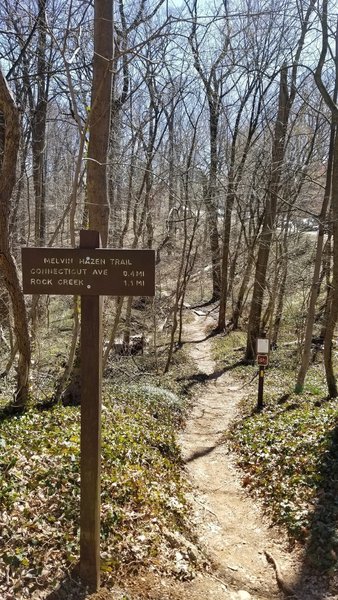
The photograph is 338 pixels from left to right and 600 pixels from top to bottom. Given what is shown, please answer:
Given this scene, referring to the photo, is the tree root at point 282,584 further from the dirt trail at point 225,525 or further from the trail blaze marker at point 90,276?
the trail blaze marker at point 90,276

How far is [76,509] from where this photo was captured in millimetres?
4727

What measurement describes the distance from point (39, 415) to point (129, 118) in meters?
12.8

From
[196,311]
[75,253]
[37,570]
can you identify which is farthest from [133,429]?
[196,311]

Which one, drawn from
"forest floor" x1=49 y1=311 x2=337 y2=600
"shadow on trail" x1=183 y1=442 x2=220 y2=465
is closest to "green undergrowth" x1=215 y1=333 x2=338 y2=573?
"forest floor" x1=49 y1=311 x2=337 y2=600

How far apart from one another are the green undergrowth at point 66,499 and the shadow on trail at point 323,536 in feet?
4.96

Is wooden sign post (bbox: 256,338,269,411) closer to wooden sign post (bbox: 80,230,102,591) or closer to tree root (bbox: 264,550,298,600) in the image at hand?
tree root (bbox: 264,550,298,600)

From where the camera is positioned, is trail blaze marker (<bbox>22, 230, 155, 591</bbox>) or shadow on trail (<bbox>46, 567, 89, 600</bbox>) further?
shadow on trail (<bbox>46, 567, 89, 600</bbox>)

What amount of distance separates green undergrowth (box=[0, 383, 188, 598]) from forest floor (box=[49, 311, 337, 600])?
0.28 m

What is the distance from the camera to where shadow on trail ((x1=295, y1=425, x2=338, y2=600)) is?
4.79 meters

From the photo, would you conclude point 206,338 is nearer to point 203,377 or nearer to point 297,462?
point 203,377

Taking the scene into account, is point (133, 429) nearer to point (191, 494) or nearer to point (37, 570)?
point (191, 494)

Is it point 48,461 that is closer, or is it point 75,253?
point 75,253

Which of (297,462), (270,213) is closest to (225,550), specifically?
(297,462)

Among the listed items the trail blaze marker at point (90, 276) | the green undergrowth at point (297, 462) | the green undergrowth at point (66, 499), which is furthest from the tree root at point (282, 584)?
the trail blaze marker at point (90, 276)
